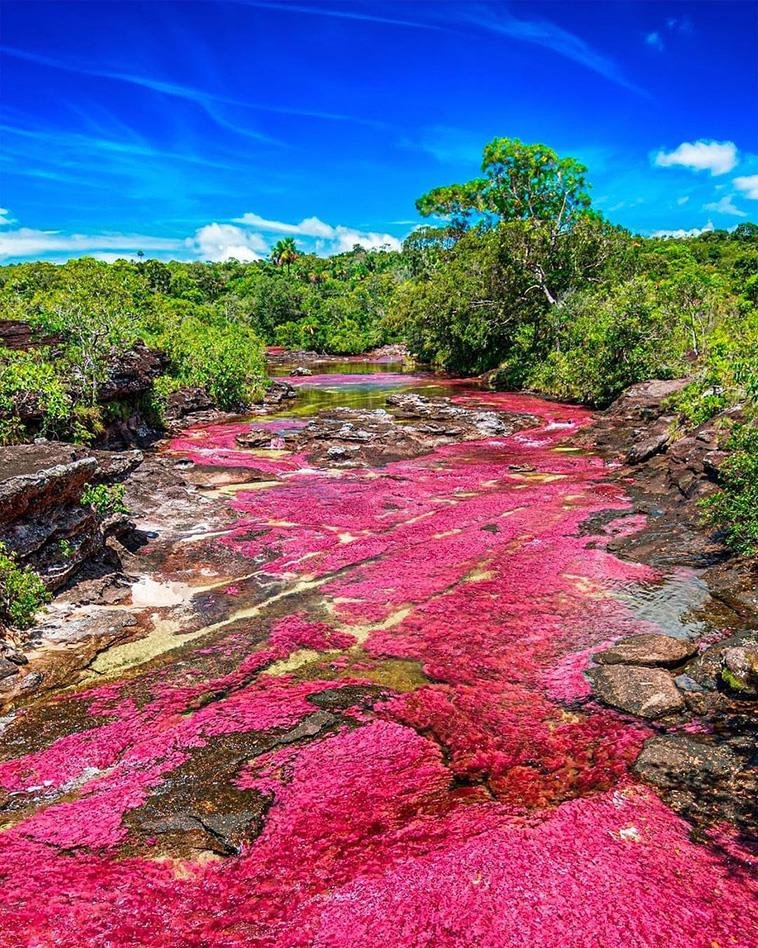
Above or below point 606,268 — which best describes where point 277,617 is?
below

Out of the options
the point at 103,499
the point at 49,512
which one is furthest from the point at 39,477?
the point at 103,499

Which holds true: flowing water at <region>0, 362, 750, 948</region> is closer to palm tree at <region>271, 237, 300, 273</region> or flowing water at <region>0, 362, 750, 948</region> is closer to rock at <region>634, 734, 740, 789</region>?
rock at <region>634, 734, 740, 789</region>

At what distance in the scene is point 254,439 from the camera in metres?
28.4

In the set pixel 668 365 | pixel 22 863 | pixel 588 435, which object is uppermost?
pixel 668 365

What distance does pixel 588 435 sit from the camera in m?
28.3

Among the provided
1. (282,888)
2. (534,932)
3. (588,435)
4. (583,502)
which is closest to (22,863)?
(282,888)

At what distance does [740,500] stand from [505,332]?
39148 millimetres

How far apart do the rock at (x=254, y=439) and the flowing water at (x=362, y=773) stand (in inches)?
549

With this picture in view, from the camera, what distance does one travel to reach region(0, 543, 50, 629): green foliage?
33.8 ft

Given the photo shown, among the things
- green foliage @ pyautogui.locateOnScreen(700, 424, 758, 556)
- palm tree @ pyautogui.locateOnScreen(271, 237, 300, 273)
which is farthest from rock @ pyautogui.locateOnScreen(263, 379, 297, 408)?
palm tree @ pyautogui.locateOnScreen(271, 237, 300, 273)

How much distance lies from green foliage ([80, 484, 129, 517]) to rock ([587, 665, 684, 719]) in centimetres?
1007

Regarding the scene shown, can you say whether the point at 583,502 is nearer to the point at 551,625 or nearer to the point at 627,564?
the point at 627,564

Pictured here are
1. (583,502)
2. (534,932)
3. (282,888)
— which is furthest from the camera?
(583,502)

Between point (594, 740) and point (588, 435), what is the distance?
22347mm
